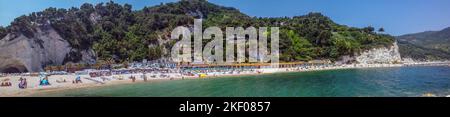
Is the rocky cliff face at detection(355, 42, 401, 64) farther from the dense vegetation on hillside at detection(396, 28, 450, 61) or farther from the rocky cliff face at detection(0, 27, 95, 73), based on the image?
the rocky cliff face at detection(0, 27, 95, 73)

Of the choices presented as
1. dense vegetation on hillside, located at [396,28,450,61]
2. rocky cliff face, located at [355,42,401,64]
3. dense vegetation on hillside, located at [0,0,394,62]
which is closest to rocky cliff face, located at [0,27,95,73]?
dense vegetation on hillside, located at [0,0,394,62]

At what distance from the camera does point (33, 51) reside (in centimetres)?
3678

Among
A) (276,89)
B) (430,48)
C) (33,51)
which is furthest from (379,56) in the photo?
(33,51)

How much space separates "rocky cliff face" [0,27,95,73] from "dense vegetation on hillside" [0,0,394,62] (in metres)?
1.11

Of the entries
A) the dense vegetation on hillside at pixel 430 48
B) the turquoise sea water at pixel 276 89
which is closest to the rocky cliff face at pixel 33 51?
the turquoise sea water at pixel 276 89

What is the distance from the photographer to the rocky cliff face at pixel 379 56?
6533cm

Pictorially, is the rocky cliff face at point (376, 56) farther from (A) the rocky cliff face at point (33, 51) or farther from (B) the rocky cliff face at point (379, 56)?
(A) the rocky cliff face at point (33, 51)

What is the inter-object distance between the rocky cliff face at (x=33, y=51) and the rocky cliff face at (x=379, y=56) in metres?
50.2

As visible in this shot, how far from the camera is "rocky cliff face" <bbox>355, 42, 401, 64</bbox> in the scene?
65331 millimetres

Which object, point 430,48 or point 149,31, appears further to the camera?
point 430,48

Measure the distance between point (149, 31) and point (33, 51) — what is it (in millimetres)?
23675

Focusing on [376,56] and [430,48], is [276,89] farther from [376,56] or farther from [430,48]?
[430,48]

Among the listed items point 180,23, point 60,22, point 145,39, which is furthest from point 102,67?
point 180,23
